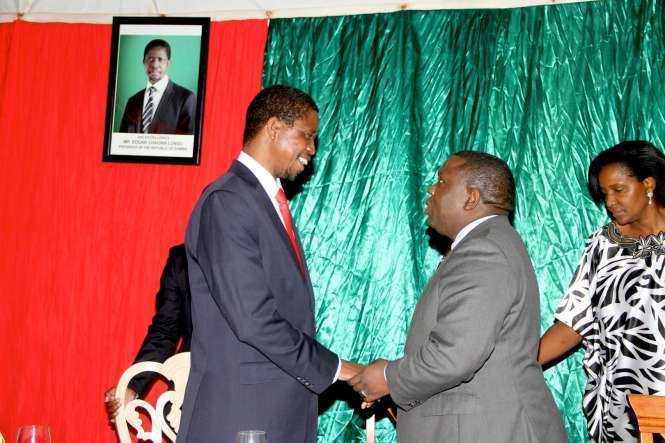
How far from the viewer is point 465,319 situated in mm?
2326

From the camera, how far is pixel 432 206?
8.91ft

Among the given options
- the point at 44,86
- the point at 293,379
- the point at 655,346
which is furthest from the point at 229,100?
the point at 655,346

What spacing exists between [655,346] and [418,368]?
3.98 ft

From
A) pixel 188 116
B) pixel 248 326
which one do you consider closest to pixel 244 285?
pixel 248 326

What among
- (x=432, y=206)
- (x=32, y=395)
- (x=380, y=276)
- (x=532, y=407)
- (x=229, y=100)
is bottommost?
(x=32, y=395)

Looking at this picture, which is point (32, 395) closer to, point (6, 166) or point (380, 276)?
point (6, 166)

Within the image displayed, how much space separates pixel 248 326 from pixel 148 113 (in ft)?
7.68

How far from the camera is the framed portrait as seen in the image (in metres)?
4.28

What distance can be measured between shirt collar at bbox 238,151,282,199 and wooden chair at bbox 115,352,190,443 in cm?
65

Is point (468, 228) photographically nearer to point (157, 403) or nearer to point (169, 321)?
point (157, 403)

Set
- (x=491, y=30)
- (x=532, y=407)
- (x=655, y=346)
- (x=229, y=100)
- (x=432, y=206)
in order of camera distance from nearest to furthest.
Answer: (x=532, y=407), (x=432, y=206), (x=655, y=346), (x=491, y=30), (x=229, y=100)

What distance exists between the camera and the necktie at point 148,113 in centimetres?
432

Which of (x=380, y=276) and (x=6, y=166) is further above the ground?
(x=6, y=166)

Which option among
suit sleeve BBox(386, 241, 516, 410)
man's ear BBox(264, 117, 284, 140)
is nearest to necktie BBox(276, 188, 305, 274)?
man's ear BBox(264, 117, 284, 140)
